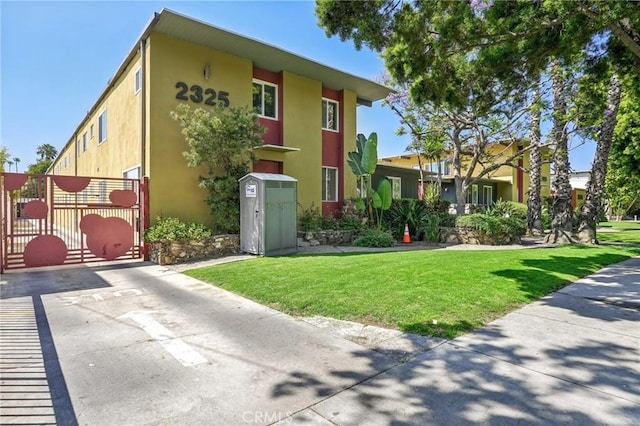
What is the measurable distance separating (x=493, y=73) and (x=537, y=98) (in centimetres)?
943

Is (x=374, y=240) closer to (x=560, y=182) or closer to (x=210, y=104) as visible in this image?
(x=210, y=104)

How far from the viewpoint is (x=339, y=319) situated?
200 inches

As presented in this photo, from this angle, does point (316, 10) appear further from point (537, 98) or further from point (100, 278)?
point (537, 98)

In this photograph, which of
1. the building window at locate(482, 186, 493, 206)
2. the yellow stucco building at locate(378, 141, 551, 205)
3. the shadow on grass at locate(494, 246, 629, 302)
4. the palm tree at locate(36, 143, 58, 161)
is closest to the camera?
the shadow on grass at locate(494, 246, 629, 302)

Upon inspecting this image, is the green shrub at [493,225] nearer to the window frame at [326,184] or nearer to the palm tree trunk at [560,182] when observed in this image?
the palm tree trunk at [560,182]

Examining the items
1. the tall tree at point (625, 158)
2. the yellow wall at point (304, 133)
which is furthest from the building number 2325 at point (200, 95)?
the tall tree at point (625, 158)

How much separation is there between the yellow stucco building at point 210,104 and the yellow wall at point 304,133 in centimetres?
4

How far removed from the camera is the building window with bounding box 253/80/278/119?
45.1 ft

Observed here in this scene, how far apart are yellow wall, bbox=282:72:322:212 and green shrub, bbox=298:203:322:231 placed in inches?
10.9

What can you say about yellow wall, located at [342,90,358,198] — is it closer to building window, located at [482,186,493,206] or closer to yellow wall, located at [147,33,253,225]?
yellow wall, located at [147,33,253,225]

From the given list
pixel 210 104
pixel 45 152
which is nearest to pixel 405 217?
pixel 210 104

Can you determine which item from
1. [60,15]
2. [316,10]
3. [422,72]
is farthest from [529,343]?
[60,15]

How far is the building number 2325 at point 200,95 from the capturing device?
11508 millimetres

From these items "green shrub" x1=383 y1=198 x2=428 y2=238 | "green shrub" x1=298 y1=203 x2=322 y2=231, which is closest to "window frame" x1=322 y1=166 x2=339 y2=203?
"green shrub" x1=298 y1=203 x2=322 y2=231
